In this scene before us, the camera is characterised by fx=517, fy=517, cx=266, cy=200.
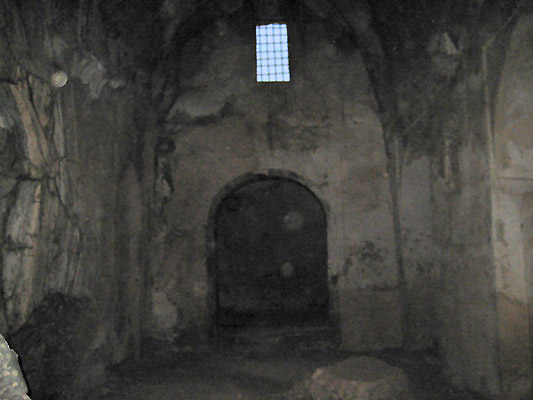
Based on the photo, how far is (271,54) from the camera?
6.89 m

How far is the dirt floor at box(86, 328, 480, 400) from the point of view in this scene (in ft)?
15.4

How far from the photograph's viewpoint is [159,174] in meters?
6.63

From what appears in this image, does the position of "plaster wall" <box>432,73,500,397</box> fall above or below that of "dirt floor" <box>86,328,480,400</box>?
above

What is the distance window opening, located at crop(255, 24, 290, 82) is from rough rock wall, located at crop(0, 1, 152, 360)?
171 cm

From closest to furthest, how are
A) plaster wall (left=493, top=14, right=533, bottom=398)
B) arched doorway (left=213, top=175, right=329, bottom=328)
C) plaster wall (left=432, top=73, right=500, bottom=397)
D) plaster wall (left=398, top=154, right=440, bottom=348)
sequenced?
1. plaster wall (left=493, top=14, right=533, bottom=398)
2. plaster wall (left=432, top=73, right=500, bottom=397)
3. plaster wall (left=398, top=154, right=440, bottom=348)
4. arched doorway (left=213, top=175, right=329, bottom=328)

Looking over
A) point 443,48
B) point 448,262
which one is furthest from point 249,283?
point 443,48

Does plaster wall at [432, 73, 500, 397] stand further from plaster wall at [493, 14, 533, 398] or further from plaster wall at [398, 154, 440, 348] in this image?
plaster wall at [398, 154, 440, 348]

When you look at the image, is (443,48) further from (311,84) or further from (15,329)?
(15,329)

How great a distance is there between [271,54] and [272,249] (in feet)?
14.6

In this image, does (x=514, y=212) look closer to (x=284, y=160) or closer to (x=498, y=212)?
(x=498, y=212)

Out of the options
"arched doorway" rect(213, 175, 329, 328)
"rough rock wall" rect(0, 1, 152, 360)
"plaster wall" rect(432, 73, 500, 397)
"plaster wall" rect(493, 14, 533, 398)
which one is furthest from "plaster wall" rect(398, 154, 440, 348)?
"arched doorway" rect(213, 175, 329, 328)

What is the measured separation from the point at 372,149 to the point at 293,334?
2.71 metres

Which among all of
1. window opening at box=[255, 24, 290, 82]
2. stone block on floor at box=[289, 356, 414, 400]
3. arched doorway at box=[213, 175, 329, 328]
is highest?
window opening at box=[255, 24, 290, 82]

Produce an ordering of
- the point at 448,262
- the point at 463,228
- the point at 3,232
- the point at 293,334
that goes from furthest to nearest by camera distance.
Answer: the point at 293,334 → the point at 448,262 → the point at 463,228 → the point at 3,232
